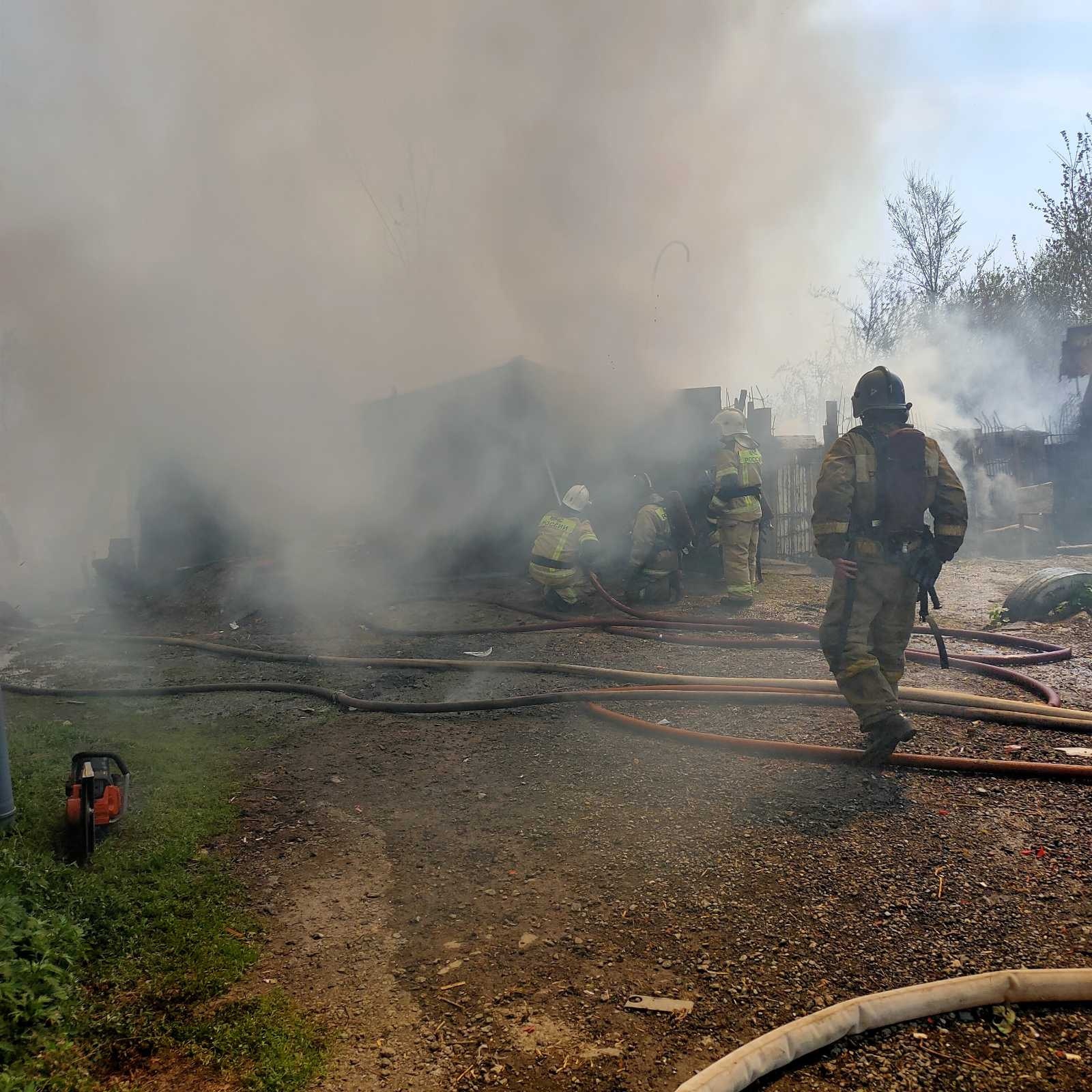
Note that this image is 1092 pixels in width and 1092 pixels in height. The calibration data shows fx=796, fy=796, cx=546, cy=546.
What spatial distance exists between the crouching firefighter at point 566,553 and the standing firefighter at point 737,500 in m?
1.45

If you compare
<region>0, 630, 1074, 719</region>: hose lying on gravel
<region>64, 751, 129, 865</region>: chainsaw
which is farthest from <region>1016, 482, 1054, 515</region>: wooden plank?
<region>64, 751, 129, 865</region>: chainsaw

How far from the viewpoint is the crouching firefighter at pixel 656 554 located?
8.72 m

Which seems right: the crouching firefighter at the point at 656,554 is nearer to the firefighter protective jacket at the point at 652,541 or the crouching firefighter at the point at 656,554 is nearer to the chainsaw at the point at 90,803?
the firefighter protective jacket at the point at 652,541

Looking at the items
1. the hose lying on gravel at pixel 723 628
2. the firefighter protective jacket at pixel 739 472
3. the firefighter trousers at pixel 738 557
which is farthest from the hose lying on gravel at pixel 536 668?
the firefighter protective jacket at pixel 739 472

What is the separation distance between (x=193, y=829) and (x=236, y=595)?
675cm

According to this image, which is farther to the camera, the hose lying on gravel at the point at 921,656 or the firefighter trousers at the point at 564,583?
the firefighter trousers at the point at 564,583

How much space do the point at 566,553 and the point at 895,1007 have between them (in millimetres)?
6657

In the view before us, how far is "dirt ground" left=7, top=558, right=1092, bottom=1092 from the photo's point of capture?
2.12 metres

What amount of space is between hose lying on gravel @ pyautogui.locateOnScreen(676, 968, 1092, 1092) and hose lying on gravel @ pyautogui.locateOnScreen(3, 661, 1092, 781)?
1601 mm

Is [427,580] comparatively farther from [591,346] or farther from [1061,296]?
[1061,296]

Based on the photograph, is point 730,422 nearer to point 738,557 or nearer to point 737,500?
point 737,500

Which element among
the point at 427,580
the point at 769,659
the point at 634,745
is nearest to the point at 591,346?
the point at 427,580

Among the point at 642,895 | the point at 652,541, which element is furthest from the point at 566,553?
the point at 642,895

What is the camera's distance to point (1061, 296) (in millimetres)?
25500
